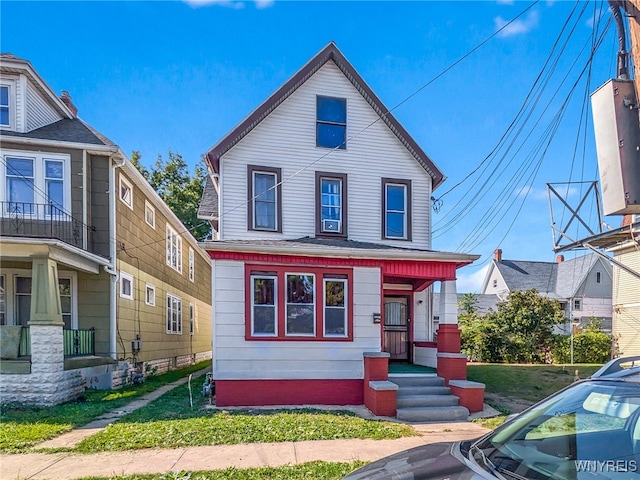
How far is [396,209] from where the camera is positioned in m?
10.7

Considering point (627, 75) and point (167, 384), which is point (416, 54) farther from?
point (167, 384)

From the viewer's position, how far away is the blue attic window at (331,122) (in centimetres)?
1038

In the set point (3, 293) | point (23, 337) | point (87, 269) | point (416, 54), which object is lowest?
point (23, 337)

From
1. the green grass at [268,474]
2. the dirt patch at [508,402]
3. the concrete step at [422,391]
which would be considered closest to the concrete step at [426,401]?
the concrete step at [422,391]

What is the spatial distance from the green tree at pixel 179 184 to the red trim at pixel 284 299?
18.0 meters

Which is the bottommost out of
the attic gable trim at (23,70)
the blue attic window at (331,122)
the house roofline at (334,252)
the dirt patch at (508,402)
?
the dirt patch at (508,402)

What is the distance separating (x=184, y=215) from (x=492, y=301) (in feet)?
82.6

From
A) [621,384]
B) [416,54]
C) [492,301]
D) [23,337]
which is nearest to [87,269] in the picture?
[23,337]

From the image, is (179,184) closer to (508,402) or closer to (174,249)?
(174,249)

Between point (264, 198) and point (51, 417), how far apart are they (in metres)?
6.38

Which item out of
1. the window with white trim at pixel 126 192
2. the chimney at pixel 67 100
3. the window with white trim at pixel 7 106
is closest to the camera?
the window with white trim at pixel 7 106

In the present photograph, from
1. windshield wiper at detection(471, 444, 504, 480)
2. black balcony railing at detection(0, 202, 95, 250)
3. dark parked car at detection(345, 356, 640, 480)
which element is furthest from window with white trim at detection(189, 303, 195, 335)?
windshield wiper at detection(471, 444, 504, 480)

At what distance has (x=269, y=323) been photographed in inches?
328

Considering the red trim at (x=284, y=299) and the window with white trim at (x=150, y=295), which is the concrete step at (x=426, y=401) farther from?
the window with white trim at (x=150, y=295)
